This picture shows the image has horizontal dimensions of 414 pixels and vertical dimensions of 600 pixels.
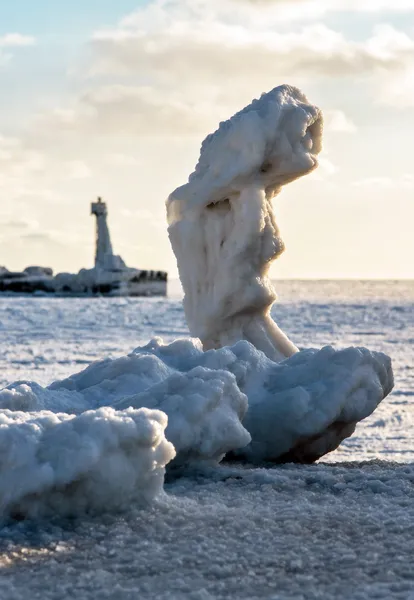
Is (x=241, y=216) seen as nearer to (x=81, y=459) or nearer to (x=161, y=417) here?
(x=161, y=417)

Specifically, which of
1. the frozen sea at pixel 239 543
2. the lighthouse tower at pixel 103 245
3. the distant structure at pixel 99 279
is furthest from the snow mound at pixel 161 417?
the distant structure at pixel 99 279

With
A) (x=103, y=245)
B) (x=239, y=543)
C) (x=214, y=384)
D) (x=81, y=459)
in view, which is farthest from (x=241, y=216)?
(x=103, y=245)

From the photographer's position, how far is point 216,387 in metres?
5.23

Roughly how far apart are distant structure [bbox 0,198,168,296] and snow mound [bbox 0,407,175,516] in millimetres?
52199

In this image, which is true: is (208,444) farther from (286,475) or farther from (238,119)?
(238,119)

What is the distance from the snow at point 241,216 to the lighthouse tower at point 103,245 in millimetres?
47950

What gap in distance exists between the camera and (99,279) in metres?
64.2

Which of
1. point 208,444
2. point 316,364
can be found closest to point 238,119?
point 316,364

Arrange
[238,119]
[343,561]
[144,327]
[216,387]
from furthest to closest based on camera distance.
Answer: [144,327] → [238,119] → [216,387] → [343,561]

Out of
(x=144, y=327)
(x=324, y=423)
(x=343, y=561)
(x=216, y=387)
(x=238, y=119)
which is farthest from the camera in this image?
(x=144, y=327)

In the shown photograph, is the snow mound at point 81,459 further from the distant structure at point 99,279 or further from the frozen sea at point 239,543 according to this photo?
the distant structure at point 99,279

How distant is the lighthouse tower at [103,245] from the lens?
184ft

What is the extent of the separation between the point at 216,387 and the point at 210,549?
1.49 m

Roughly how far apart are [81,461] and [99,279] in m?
60.6
